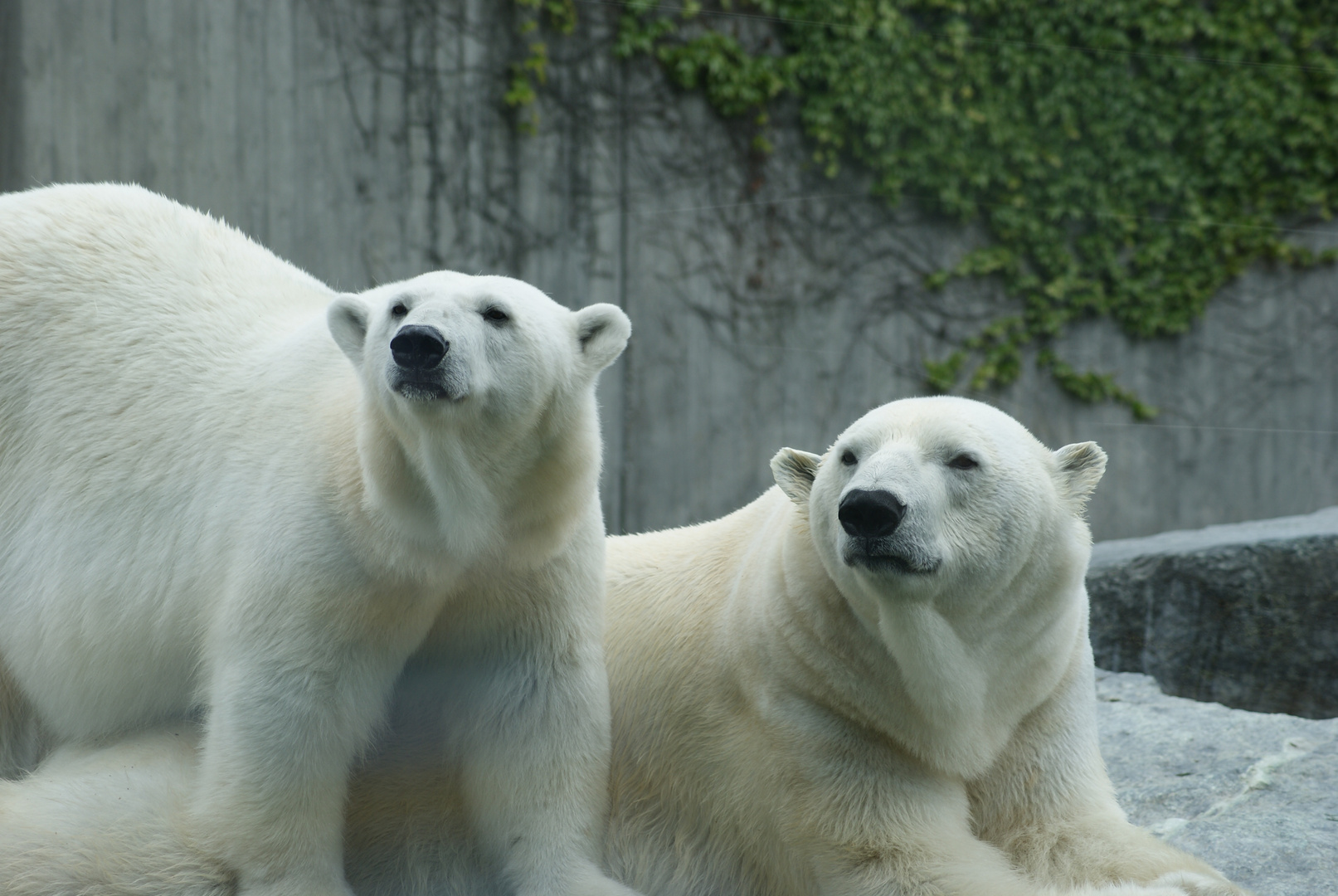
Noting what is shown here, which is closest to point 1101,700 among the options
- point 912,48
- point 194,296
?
point 194,296

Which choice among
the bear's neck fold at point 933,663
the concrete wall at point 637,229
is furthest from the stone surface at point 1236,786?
the concrete wall at point 637,229

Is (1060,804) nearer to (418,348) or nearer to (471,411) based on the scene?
(471,411)

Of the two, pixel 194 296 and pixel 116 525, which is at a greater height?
pixel 194 296

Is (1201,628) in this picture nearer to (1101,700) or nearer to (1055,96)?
(1101,700)

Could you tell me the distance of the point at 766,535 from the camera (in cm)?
316

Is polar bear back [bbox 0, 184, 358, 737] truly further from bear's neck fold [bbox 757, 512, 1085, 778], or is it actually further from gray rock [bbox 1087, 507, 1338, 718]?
gray rock [bbox 1087, 507, 1338, 718]

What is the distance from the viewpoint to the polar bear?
8.45ft

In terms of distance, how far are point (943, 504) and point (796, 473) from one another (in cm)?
44

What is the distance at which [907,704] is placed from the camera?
8.91 ft

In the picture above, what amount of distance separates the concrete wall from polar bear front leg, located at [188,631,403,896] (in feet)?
16.3

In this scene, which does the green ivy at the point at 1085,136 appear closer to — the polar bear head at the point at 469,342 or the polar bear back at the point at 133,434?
the polar bear back at the point at 133,434

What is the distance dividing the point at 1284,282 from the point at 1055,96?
2365mm

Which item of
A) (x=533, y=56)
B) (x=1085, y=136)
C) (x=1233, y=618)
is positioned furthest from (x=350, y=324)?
(x=1085, y=136)

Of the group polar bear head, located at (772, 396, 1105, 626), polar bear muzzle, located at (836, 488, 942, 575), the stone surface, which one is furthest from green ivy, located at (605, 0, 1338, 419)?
polar bear muzzle, located at (836, 488, 942, 575)
